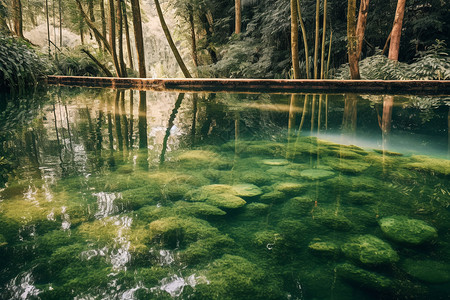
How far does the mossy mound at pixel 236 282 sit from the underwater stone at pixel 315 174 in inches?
47.0

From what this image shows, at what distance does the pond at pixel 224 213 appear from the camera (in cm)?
117

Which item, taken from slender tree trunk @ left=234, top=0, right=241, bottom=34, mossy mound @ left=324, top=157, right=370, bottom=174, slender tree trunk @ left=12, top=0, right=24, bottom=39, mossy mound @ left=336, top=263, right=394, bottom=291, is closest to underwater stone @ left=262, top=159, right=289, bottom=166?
mossy mound @ left=324, top=157, right=370, bottom=174

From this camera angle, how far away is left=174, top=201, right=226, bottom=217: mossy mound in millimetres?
1771

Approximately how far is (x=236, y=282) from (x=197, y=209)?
2.26 ft

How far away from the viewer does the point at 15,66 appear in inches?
295

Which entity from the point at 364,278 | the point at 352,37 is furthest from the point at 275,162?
the point at 352,37

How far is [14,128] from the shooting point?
12.2 ft

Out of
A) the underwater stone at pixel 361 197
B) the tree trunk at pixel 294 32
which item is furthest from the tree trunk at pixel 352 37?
the underwater stone at pixel 361 197

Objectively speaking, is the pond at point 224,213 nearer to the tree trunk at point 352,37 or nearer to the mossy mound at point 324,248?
the mossy mound at point 324,248

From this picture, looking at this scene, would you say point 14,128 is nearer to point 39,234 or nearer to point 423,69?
point 39,234

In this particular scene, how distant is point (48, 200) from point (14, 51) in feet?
26.4

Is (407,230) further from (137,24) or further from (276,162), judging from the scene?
(137,24)

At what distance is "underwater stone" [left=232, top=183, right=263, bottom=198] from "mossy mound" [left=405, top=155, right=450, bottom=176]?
140 cm

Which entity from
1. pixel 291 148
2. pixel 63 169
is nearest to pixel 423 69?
pixel 291 148
